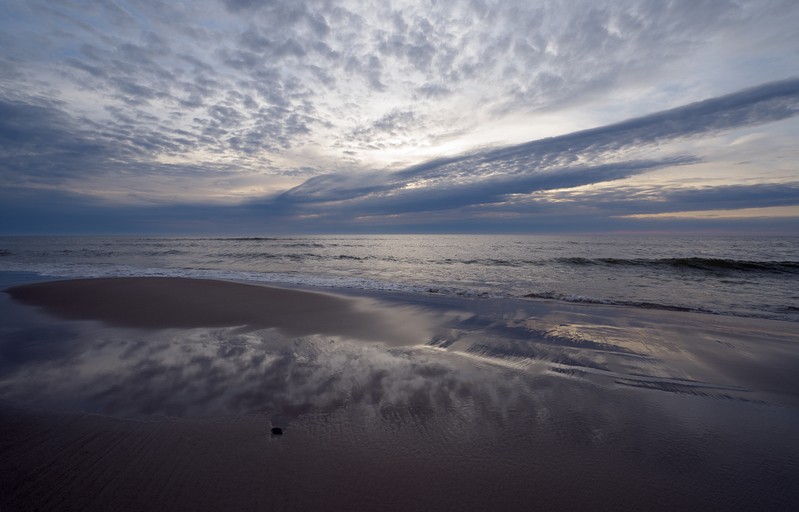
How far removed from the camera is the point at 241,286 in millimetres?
12812

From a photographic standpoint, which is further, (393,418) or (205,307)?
(205,307)

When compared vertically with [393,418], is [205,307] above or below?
below

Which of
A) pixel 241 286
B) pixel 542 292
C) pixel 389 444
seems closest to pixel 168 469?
pixel 389 444

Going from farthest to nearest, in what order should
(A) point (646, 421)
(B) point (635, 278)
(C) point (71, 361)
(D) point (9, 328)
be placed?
(B) point (635, 278)
(D) point (9, 328)
(C) point (71, 361)
(A) point (646, 421)

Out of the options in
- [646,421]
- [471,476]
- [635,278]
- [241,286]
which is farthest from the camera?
[635,278]

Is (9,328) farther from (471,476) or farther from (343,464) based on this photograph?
(471,476)

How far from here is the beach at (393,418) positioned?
8.28 feet

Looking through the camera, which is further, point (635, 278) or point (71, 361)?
point (635, 278)

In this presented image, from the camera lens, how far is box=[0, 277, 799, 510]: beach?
8.28 feet

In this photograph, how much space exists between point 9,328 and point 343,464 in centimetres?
880

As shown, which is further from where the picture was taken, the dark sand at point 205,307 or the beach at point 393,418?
the dark sand at point 205,307

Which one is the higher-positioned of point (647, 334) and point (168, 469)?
point (168, 469)

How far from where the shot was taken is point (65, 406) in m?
3.71

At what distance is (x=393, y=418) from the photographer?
357cm
